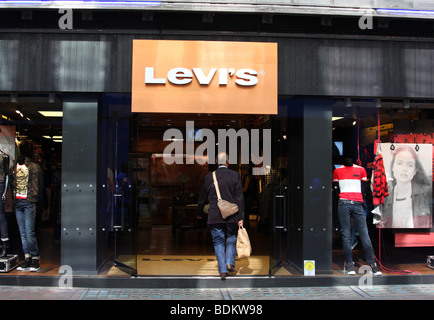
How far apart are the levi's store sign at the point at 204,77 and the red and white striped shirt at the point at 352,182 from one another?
1.67 meters

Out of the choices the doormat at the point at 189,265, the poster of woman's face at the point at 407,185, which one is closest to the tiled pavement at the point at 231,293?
the doormat at the point at 189,265

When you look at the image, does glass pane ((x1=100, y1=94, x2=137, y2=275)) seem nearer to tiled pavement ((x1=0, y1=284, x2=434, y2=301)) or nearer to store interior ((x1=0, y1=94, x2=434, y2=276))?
store interior ((x1=0, y1=94, x2=434, y2=276))

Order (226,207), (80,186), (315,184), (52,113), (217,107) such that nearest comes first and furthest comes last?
(226,207), (80,186), (217,107), (315,184), (52,113)

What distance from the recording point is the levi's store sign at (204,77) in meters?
6.82

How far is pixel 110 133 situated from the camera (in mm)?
7402

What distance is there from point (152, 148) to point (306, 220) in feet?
18.8

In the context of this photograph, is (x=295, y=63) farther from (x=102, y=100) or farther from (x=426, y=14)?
(x=102, y=100)

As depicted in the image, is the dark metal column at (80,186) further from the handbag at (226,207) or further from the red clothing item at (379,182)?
→ the red clothing item at (379,182)

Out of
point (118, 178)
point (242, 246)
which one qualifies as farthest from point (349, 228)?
point (118, 178)

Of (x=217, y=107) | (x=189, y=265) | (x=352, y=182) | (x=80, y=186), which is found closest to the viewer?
(x=80, y=186)

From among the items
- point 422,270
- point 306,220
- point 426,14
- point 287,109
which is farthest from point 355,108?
point 422,270

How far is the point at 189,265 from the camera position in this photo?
25.2 ft

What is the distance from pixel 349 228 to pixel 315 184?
0.95m

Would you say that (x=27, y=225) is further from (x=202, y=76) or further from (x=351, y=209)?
(x=351, y=209)
